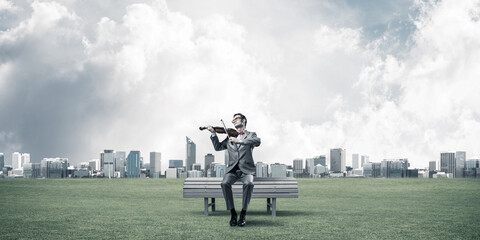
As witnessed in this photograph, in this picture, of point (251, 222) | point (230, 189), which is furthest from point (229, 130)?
point (251, 222)

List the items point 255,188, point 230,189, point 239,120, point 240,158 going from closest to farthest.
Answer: point 230,189
point 239,120
point 240,158
point 255,188

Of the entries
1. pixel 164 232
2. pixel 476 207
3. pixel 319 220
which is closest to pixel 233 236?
pixel 164 232

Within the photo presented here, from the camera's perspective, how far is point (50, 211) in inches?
567

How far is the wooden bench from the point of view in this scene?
12164 millimetres

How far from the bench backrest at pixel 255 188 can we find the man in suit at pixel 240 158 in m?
0.80

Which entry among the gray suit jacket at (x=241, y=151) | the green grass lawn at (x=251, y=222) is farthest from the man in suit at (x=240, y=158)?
the green grass lawn at (x=251, y=222)

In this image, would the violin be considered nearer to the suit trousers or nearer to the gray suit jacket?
the gray suit jacket

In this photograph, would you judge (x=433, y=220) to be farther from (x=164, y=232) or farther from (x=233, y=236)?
(x=164, y=232)

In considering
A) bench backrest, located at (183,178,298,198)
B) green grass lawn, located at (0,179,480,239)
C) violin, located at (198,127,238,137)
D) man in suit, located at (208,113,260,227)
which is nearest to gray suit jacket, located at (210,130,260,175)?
man in suit, located at (208,113,260,227)

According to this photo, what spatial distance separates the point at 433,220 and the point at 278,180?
3947 millimetres

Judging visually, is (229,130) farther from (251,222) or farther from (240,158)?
(251,222)

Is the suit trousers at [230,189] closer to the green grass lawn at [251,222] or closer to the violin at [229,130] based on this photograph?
the green grass lawn at [251,222]

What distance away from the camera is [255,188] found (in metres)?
12.1

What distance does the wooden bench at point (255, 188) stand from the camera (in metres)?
12.2
